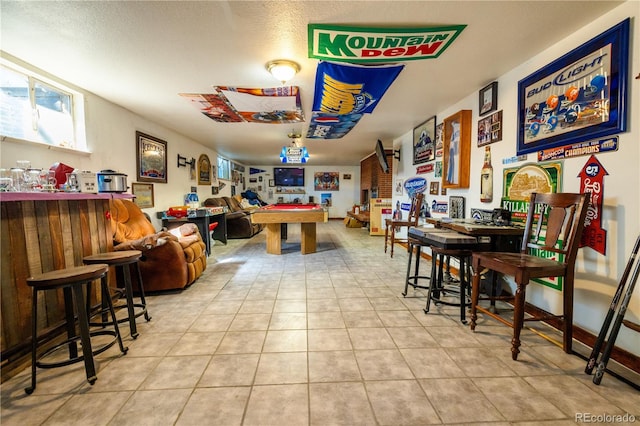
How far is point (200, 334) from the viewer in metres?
2.33

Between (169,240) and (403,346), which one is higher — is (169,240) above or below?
above

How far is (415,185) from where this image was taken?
18.4ft

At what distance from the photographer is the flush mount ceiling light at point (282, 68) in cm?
280

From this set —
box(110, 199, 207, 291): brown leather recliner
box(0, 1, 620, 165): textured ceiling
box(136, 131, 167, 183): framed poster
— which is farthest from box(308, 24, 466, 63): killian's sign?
box(136, 131, 167, 183): framed poster

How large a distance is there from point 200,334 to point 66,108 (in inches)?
141

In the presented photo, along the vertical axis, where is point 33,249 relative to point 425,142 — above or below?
below

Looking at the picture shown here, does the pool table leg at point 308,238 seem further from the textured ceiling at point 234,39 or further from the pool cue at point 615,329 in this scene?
the pool cue at point 615,329

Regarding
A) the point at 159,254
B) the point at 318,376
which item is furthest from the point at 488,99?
the point at 159,254

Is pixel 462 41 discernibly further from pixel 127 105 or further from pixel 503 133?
pixel 127 105

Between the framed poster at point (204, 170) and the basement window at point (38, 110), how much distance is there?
3.67 metres

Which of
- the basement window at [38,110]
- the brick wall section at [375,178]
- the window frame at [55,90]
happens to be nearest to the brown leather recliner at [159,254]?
the window frame at [55,90]

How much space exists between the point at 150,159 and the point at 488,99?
5.70 meters

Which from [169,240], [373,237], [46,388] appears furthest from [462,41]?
[373,237]

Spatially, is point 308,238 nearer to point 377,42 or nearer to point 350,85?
point 350,85
